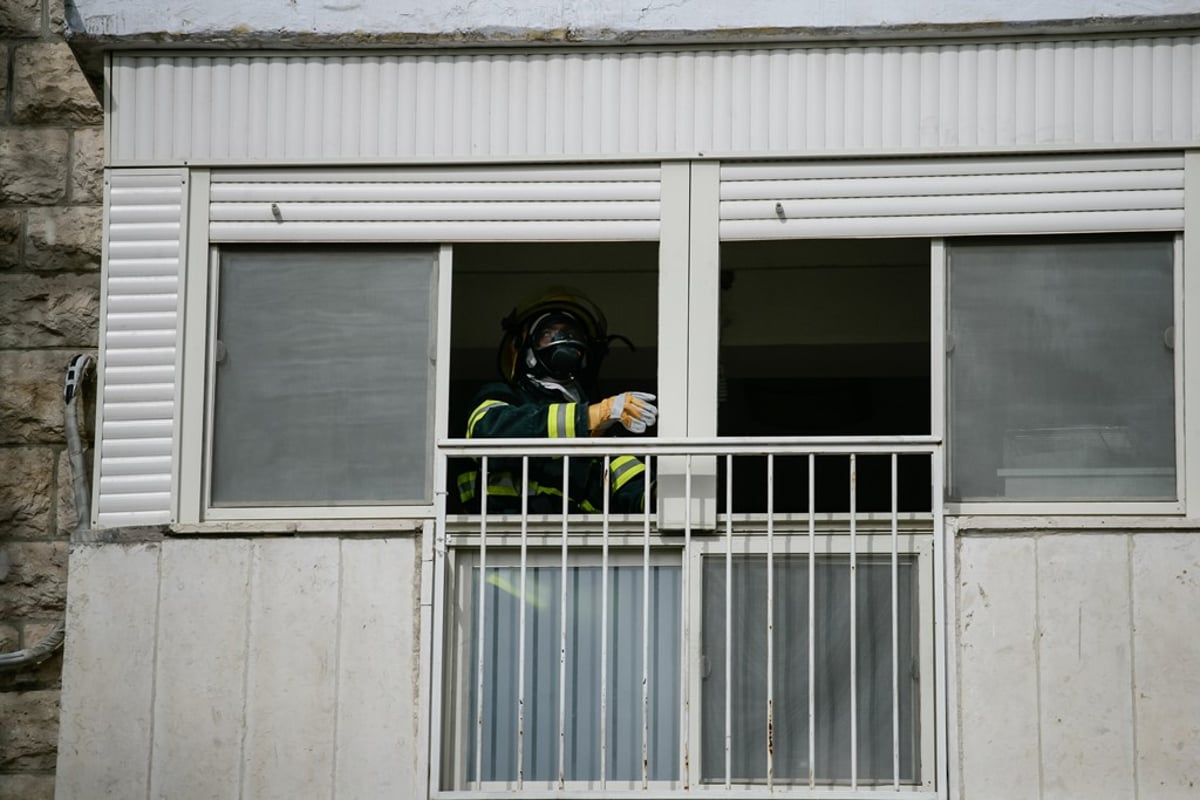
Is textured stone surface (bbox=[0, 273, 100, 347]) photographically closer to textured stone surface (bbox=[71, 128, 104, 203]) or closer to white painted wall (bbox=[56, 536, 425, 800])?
textured stone surface (bbox=[71, 128, 104, 203])

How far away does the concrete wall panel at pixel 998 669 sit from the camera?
664 cm

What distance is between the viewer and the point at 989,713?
6676mm

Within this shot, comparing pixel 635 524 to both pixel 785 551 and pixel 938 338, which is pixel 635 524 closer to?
pixel 785 551

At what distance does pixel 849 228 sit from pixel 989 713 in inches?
71.3

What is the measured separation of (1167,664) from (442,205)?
3.04m

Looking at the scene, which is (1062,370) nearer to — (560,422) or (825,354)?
(560,422)

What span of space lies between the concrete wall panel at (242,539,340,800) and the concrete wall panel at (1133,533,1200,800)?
109 inches

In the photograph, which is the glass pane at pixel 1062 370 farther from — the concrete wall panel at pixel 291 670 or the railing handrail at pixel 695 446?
the concrete wall panel at pixel 291 670

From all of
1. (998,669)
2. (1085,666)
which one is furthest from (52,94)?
(1085,666)

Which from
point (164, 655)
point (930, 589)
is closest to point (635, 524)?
point (930, 589)

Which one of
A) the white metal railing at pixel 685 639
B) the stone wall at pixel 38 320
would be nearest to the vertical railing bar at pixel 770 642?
the white metal railing at pixel 685 639

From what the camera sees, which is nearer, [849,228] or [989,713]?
[989,713]

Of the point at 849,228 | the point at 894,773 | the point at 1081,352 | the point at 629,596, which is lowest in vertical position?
the point at 894,773

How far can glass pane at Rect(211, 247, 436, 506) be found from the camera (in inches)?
285
